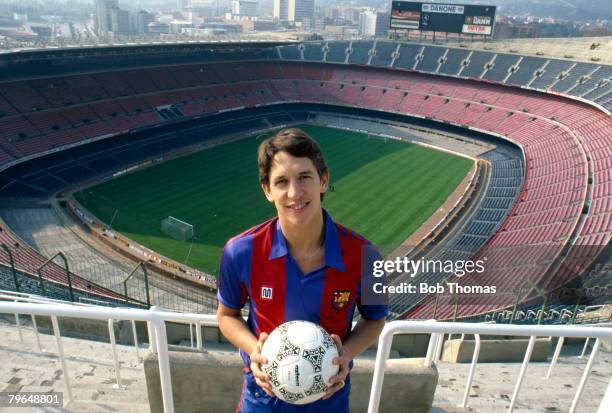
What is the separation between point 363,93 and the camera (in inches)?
2031

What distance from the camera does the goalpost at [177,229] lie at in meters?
24.4

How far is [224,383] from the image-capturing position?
4.20 m

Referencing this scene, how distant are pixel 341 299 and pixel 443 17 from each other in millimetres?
57772

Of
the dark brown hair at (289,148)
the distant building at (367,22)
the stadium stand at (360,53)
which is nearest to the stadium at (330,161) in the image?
the stadium stand at (360,53)

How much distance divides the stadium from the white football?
140 cm

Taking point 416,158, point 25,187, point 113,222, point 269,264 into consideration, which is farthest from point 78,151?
point 269,264

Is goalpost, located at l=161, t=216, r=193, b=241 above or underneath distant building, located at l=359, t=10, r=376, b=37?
underneath

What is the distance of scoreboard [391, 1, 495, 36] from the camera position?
169ft

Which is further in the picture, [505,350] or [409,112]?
[409,112]

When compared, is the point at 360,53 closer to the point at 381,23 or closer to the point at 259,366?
the point at 259,366

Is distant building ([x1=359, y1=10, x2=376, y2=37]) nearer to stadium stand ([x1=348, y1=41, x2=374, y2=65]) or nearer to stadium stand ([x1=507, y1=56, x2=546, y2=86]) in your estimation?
stadium stand ([x1=348, y1=41, x2=374, y2=65])

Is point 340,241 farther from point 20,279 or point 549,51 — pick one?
point 549,51

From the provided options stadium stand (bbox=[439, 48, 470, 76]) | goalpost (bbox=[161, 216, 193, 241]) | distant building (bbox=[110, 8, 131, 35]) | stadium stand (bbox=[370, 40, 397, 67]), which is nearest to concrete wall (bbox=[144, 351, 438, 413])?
goalpost (bbox=[161, 216, 193, 241])

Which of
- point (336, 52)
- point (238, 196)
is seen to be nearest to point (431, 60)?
point (336, 52)
